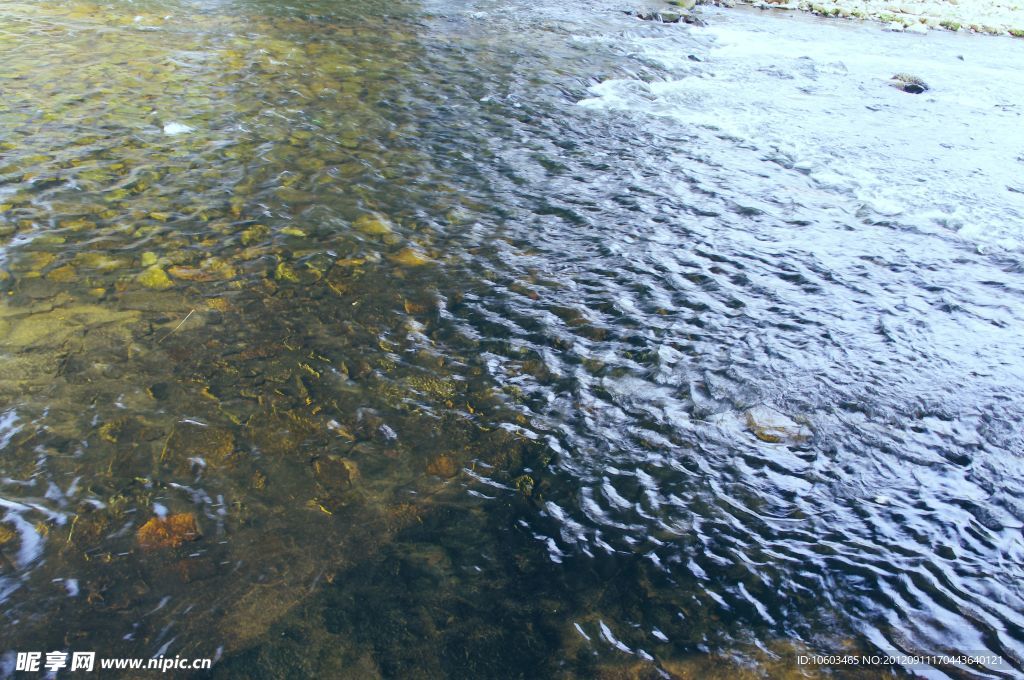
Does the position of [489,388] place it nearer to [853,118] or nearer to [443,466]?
[443,466]

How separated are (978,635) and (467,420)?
2686 millimetres

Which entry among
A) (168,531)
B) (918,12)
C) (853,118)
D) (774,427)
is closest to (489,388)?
(774,427)

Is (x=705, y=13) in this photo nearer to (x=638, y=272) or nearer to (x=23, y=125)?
(x=638, y=272)

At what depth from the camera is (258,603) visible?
289 cm

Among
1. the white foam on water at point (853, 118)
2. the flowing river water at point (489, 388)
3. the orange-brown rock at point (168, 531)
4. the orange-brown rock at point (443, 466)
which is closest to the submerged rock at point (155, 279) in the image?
the flowing river water at point (489, 388)

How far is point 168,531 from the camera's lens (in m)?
3.17

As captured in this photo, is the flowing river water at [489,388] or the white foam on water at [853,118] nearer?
the flowing river water at [489,388]

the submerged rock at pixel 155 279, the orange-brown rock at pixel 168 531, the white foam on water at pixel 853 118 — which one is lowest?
the orange-brown rock at pixel 168 531

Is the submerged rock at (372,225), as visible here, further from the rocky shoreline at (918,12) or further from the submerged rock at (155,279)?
the rocky shoreline at (918,12)

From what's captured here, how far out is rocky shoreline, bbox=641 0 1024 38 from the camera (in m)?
17.5

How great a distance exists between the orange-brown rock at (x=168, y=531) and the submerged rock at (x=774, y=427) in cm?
312

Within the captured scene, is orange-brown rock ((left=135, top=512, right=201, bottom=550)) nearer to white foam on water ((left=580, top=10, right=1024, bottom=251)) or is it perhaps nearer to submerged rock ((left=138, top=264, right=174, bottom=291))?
submerged rock ((left=138, top=264, right=174, bottom=291))

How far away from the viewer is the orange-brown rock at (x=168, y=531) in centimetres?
311

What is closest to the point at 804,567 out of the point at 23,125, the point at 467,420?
the point at 467,420
